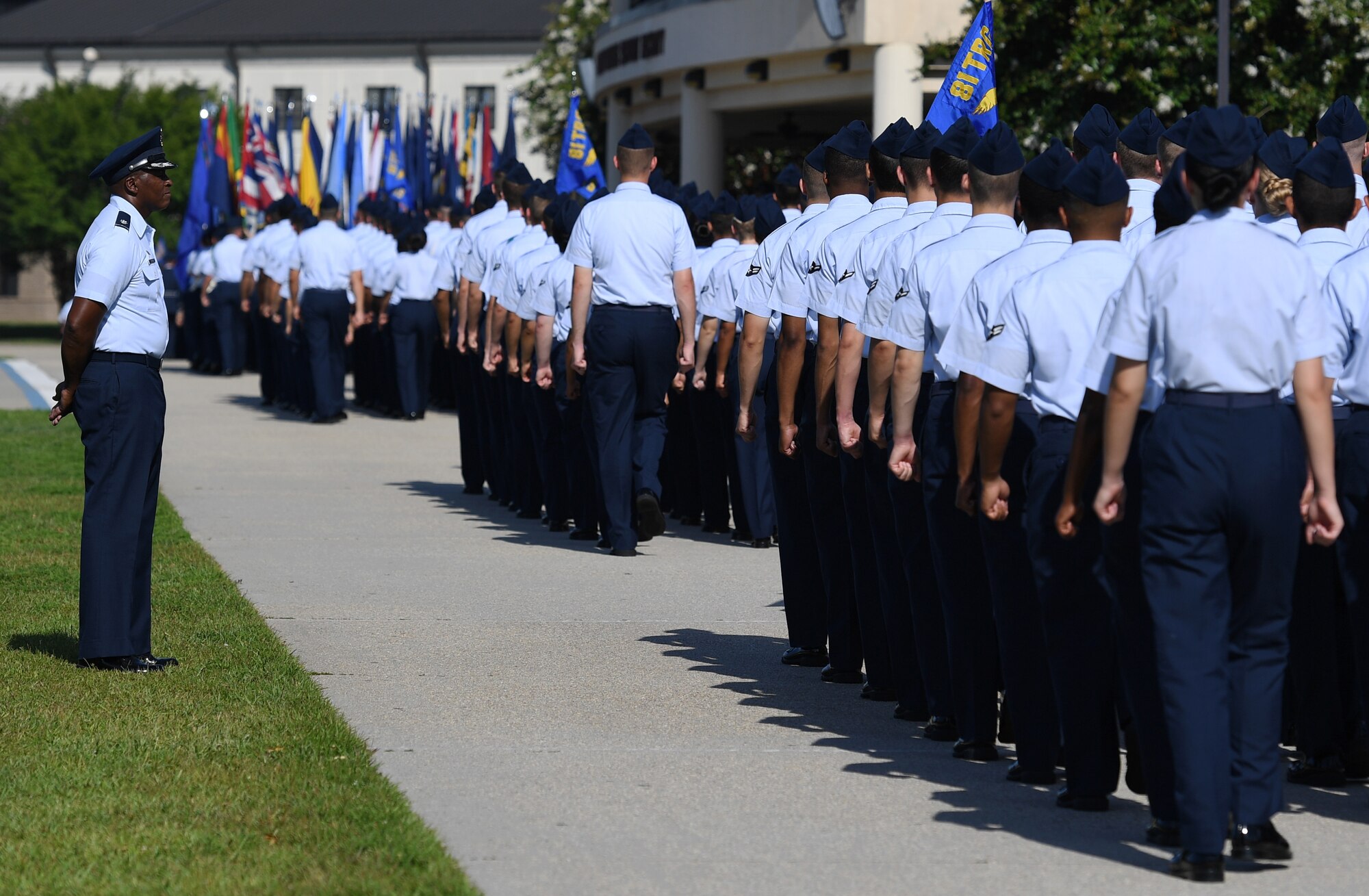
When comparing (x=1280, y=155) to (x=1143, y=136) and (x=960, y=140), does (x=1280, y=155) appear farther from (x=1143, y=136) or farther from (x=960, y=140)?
(x=960, y=140)

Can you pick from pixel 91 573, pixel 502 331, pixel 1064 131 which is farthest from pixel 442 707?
pixel 1064 131

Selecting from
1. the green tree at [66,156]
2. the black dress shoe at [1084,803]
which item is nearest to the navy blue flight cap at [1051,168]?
the black dress shoe at [1084,803]

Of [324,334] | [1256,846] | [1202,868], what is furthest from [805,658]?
[324,334]

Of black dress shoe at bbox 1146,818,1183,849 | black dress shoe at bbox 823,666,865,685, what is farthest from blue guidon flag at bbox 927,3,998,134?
black dress shoe at bbox 1146,818,1183,849

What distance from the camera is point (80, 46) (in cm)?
7850

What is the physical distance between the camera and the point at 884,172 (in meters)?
7.75

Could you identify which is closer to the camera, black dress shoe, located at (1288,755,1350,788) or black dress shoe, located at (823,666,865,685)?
black dress shoe, located at (1288,755,1350,788)

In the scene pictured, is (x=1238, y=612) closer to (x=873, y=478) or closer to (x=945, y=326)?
(x=945, y=326)

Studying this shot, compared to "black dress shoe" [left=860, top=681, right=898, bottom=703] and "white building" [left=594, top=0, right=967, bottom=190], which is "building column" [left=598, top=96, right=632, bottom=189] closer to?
"white building" [left=594, top=0, right=967, bottom=190]

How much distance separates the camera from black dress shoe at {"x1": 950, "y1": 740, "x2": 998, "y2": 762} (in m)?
6.84

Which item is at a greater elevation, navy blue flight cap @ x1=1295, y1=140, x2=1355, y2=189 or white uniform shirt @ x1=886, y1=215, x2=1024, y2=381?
navy blue flight cap @ x1=1295, y1=140, x2=1355, y2=189

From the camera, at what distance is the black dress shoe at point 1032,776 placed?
6.46 m

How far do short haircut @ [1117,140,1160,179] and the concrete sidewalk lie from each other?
7.42 ft

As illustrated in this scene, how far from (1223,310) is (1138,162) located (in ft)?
9.42
